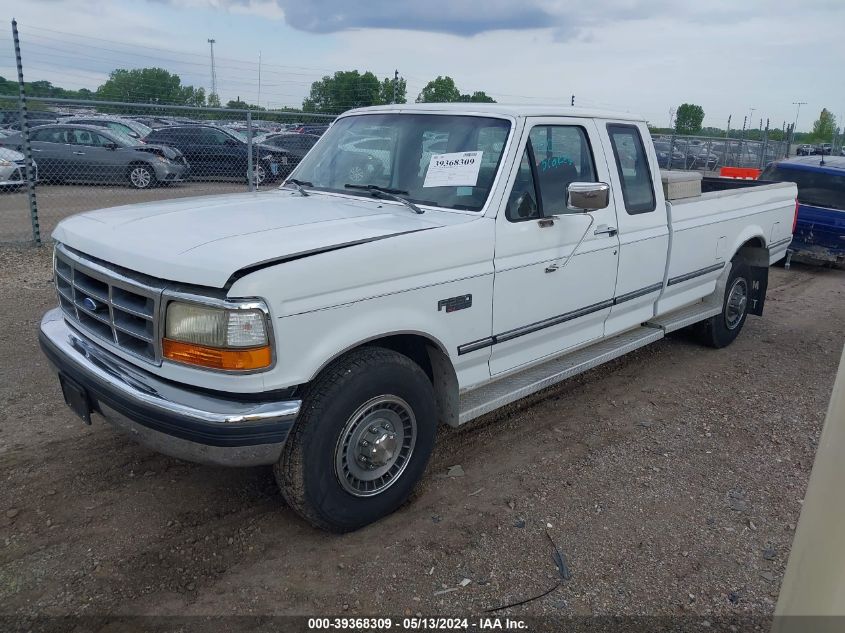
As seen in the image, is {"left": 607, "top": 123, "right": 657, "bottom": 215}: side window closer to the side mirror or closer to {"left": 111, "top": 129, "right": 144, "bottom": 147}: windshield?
the side mirror

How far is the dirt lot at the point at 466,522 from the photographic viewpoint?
301cm

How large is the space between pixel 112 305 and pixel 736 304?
18.3ft

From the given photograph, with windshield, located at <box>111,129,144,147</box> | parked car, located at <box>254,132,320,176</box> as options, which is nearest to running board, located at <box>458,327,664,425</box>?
parked car, located at <box>254,132,320,176</box>

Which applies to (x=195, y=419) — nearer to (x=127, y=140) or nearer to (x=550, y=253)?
(x=550, y=253)

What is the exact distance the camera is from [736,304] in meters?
6.53

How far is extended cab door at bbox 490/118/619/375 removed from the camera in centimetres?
389

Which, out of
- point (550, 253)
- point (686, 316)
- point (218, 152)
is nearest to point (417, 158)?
point (550, 253)

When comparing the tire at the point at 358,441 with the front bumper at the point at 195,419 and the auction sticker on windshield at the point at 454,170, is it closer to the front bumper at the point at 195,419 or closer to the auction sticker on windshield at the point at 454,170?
the front bumper at the point at 195,419

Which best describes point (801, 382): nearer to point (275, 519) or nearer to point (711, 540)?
point (711, 540)

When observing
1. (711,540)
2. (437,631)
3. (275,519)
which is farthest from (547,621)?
(275,519)

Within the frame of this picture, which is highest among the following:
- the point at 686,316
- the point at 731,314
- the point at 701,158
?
the point at 701,158

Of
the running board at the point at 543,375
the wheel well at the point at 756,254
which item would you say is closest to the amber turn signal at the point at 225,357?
the running board at the point at 543,375

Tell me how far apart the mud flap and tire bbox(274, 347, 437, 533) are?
14.6 feet

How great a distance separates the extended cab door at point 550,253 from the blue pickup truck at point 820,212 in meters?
7.34
